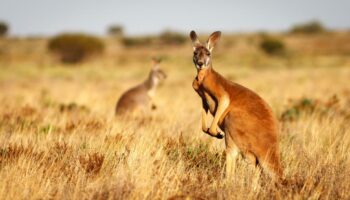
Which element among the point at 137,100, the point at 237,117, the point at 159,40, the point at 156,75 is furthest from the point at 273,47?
the point at 237,117

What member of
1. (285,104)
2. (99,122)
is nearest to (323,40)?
(285,104)

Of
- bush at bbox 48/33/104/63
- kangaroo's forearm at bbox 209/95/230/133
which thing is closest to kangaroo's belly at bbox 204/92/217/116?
kangaroo's forearm at bbox 209/95/230/133

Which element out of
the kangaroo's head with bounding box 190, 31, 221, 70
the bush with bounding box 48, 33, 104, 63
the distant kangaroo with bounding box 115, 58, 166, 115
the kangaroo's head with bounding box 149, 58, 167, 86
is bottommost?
the bush with bounding box 48, 33, 104, 63

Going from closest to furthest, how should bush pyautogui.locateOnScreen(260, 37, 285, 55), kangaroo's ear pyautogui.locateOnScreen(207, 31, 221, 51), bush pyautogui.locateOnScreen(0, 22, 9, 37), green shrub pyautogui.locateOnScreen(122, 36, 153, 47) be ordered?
kangaroo's ear pyautogui.locateOnScreen(207, 31, 221, 51), bush pyautogui.locateOnScreen(260, 37, 285, 55), green shrub pyautogui.locateOnScreen(122, 36, 153, 47), bush pyautogui.locateOnScreen(0, 22, 9, 37)

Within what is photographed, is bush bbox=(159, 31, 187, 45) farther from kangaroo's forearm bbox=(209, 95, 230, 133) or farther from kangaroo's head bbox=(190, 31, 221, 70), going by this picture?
kangaroo's forearm bbox=(209, 95, 230, 133)

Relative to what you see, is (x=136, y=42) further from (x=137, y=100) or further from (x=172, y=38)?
(x=137, y=100)

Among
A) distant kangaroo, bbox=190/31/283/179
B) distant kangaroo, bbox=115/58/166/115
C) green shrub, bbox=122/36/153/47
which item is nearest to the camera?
distant kangaroo, bbox=190/31/283/179

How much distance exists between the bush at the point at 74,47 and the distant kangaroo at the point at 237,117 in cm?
4182

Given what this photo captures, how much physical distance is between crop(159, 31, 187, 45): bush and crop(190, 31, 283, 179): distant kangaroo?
64597 millimetres

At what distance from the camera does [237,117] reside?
5.21 meters

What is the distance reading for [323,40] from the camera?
56.8 m

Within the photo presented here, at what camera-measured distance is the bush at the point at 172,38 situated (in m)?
70.6

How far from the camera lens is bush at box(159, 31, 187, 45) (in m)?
70.6

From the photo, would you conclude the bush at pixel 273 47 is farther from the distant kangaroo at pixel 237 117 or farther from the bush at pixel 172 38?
the distant kangaroo at pixel 237 117
